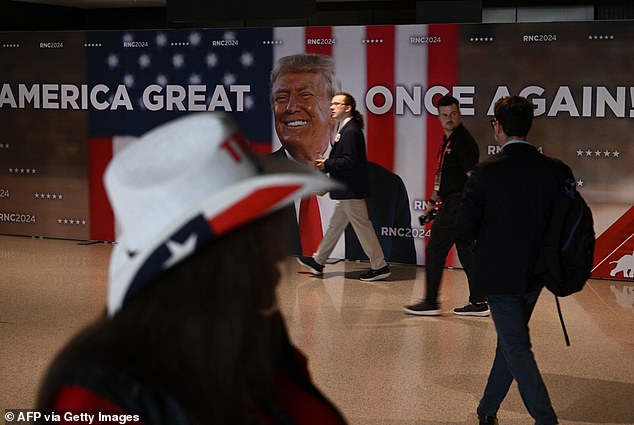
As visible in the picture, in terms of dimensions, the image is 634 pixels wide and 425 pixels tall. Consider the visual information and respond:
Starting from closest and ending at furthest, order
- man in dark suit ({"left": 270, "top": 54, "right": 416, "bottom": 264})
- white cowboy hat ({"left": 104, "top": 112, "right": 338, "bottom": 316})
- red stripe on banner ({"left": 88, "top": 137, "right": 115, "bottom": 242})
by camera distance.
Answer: white cowboy hat ({"left": 104, "top": 112, "right": 338, "bottom": 316}) < man in dark suit ({"left": 270, "top": 54, "right": 416, "bottom": 264}) < red stripe on banner ({"left": 88, "top": 137, "right": 115, "bottom": 242})

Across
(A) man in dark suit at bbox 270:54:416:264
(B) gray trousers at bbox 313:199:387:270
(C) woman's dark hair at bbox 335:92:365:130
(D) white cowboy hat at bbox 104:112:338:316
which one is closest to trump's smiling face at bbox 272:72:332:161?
(A) man in dark suit at bbox 270:54:416:264

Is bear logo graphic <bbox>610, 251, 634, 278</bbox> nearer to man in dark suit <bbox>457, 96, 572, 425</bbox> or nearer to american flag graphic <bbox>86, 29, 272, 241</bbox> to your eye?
american flag graphic <bbox>86, 29, 272, 241</bbox>

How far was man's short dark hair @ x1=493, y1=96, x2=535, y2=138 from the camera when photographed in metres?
3.83

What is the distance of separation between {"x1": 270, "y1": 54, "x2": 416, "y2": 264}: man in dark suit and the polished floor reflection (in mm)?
331

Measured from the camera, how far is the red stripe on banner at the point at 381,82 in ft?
26.1

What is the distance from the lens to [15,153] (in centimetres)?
945

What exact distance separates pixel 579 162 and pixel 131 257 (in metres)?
6.80

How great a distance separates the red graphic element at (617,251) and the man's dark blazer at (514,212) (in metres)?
3.92

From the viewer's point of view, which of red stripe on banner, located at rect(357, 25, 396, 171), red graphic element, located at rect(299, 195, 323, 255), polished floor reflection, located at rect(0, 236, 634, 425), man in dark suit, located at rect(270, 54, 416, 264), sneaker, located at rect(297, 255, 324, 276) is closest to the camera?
polished floor reflection, located at rect(0, 236, 634, 425)

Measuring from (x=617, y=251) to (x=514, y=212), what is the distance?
411 cm

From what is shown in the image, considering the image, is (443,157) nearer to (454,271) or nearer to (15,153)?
(454,271)

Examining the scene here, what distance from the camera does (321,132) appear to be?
8.10 meters

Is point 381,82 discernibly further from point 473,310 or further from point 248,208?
point 248,208

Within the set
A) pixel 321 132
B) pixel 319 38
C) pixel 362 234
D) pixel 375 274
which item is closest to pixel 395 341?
pixel 375 274
